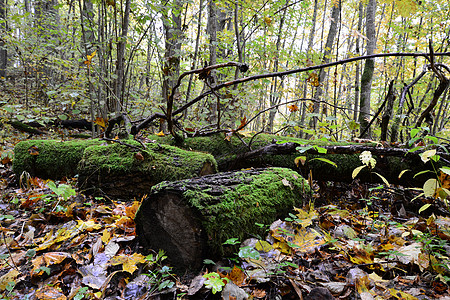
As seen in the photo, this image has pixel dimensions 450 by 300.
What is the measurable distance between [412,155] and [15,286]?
13.7 ft

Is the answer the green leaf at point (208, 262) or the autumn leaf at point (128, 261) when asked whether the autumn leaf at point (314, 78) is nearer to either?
the green leaf at point (208, 262)

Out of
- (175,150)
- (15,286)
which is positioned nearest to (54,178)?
(175,150)

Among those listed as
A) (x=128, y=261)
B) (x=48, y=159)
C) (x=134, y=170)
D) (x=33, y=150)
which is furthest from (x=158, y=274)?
(x=33, y=150)

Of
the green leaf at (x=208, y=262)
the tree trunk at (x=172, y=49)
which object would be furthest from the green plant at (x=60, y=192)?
the green leaf at (x=208, y=262)

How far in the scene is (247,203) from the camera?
1922 millimetres

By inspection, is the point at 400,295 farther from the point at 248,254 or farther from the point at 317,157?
the point at 317,157

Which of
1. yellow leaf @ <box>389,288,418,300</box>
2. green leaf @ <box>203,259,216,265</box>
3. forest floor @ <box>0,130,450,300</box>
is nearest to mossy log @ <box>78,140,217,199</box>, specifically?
forest floor @ <box>0,130,450,300</box>

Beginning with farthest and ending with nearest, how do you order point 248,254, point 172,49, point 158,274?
point 172,49, point 158,274, point 248,254

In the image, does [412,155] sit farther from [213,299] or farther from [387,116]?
[213,299]

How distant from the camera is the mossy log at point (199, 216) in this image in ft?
5.45

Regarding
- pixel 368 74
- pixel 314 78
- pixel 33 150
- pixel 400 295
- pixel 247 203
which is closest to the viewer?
pixel 400 295

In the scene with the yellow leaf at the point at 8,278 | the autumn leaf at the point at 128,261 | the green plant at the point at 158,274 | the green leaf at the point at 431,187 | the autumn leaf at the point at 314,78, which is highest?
the autumn leaf at the point at 314,78

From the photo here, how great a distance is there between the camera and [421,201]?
9.30 ft

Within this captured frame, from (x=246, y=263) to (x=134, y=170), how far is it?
1.87 m
